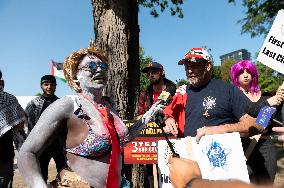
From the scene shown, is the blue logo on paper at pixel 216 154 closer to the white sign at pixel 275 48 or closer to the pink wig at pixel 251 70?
the white sign at pixel 275 48

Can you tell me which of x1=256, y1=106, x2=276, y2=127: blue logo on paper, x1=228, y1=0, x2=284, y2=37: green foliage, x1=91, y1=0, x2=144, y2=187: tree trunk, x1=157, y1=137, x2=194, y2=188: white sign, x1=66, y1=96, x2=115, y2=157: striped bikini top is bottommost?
x1=157, y1=137, x2=194, y2=188: white sign

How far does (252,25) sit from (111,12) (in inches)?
617

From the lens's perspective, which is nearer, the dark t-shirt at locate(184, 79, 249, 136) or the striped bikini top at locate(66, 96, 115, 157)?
the striped bikini top at locate(66, 96, 115, 157)

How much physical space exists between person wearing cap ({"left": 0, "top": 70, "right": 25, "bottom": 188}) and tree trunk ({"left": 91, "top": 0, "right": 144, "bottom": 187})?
1.66 m

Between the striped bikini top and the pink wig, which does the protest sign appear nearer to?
the pink wig

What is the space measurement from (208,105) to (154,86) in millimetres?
2030

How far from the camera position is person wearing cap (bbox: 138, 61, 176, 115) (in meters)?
5.61

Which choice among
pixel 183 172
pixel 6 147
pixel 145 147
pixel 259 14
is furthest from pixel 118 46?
pixel 259 14

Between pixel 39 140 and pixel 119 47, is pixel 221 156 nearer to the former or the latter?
pixel 39 140

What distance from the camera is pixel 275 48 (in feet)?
12.0

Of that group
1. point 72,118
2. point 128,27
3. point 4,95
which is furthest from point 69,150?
point 128,27

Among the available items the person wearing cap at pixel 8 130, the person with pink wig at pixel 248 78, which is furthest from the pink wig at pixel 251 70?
the person wearing cap at pixel 8 130

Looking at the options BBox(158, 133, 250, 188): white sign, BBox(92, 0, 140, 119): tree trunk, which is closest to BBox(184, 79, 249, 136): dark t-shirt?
BBox(158, 133, 250, 188): white sign

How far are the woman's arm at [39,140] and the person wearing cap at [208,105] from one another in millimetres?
1571
